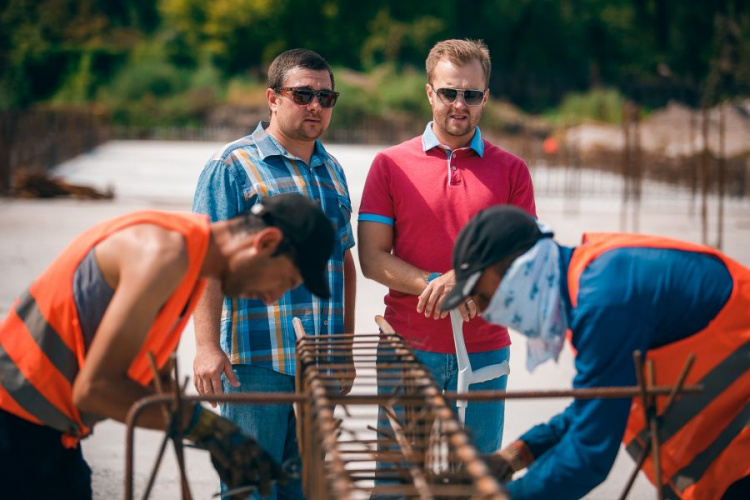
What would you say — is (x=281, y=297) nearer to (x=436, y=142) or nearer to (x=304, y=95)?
(x=304, y=95)

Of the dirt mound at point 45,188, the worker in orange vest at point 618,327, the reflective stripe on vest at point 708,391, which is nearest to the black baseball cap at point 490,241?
the worker in orange vest at point 618,327

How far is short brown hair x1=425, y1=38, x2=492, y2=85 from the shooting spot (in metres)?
4.10

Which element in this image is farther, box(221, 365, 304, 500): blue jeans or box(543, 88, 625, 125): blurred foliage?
box(543, 88, 625, 125): blurred foliage

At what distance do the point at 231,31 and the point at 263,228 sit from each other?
56864 millimetres

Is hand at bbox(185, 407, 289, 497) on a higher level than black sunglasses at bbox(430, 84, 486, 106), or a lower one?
lower

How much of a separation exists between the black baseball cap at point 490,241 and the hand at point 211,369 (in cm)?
124

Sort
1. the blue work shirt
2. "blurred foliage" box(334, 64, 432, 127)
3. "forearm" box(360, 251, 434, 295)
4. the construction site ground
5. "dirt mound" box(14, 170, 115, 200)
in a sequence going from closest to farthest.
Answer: the blue work shirt
"forearm" box(360, 251, 434, 295)
the construction site ground
"dirt mound" box(14, 170, 115, 200)
"blurred foliage" box(334, 64, 432, 127)

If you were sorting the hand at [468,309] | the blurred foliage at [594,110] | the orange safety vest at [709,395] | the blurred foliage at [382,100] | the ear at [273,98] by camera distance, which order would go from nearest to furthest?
the orange safety vest at [709,395] → the hand at [468,309] → the ear at [273,98] → the blurred foliage at [594,110] → the blurred foliage at [382,100]

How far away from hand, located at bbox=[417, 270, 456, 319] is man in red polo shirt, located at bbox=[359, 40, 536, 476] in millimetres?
97

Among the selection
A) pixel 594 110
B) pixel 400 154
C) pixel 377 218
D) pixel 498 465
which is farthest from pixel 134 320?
pixel 594 110

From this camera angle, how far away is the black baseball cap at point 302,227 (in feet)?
8.79

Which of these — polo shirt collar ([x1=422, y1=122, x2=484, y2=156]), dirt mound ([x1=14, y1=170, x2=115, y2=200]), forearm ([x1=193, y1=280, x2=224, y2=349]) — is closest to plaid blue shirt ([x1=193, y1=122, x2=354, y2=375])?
forearm ([x1=193, y1=280, x2=224, y2=349])

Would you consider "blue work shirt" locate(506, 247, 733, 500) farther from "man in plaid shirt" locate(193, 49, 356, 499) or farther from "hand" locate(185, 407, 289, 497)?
"man in plaid shirt" locate(193, 49, 356, 499)

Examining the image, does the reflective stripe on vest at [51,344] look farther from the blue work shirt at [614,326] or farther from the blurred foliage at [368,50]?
the blurred foliage at [368,50]
